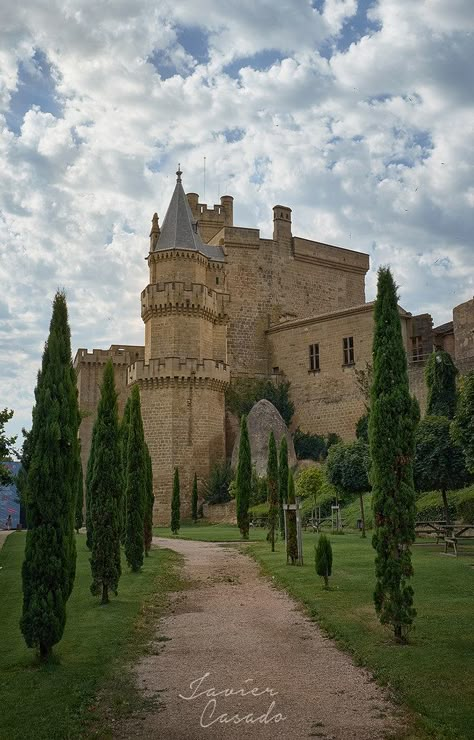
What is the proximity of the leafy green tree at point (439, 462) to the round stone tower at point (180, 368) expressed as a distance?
2065 centimetres

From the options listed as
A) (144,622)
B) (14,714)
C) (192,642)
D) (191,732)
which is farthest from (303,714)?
(144,622)

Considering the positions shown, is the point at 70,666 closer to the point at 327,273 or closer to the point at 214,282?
the point at 214,282

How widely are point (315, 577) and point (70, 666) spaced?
24.5ft

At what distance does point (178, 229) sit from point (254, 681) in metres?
37.8

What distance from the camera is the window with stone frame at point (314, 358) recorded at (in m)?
43.3

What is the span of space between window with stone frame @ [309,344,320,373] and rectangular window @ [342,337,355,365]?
2.36 metres

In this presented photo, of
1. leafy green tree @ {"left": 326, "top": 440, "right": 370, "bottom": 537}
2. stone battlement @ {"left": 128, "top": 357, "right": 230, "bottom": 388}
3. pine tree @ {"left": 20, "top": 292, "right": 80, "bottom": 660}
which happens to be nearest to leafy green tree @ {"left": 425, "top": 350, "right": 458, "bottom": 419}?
leafy green tree @ {"left": 326, "top": 440, "right": 370, "bottom": 537}

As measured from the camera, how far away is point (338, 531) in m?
27.0

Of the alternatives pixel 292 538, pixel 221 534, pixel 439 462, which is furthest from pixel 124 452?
pixel 221 534

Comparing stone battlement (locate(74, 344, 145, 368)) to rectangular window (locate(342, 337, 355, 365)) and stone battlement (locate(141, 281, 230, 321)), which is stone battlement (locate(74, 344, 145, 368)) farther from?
rectangular window (locate(342, 337, 355, 365))

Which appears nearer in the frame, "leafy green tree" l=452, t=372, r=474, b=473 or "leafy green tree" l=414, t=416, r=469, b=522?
"leafy green tree" l=452, t=372, r=474, b=473

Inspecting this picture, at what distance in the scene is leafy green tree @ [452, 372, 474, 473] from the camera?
16.4 meters

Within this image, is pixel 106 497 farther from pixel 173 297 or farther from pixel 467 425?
pixel 173 297

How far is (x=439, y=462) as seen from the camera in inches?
788
